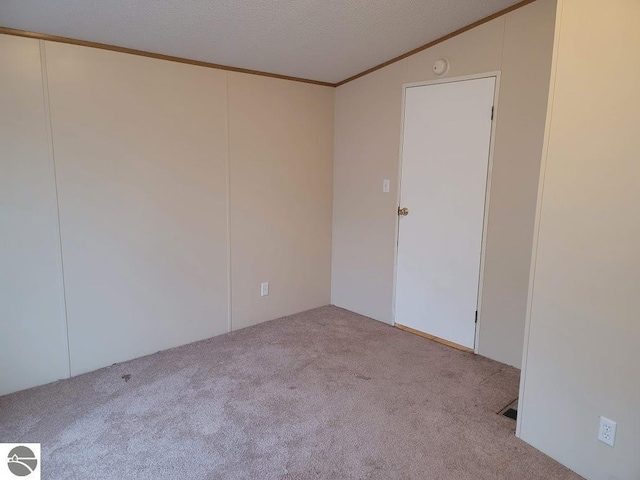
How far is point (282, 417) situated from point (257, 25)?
96.0 inches

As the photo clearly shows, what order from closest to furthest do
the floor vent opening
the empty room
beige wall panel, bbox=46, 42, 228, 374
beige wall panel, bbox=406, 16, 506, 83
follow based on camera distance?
the empty room, the floor vent opening, beige wall panel, bbox=46, 42, 228, 374, beige wall panel, bbox=406, 16, 506, 83

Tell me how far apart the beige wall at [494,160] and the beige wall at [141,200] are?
45 centimetres

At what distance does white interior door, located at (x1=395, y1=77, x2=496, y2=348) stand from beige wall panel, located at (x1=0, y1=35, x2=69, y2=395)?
2673 millimetres

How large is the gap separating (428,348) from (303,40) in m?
2.56

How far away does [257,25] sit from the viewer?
8.73ft

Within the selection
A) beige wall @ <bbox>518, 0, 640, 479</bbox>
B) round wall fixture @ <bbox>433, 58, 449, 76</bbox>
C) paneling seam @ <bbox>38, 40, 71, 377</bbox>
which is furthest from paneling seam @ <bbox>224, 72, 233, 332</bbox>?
beige wall @ <bbox>518, 0, 640, 479</bbox>

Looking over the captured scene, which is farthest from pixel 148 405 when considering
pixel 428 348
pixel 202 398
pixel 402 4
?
pixel 402 4

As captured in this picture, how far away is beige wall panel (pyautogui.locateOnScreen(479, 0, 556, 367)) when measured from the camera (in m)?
2.71

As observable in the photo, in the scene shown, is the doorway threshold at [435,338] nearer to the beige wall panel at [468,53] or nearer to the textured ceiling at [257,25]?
the beige wall panel at [468,53]

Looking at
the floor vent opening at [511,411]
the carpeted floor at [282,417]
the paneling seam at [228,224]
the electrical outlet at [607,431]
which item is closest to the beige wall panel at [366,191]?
the carpeted floor at [282,417]

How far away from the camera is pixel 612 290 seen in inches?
69.5

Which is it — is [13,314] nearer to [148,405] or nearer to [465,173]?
[148,405]

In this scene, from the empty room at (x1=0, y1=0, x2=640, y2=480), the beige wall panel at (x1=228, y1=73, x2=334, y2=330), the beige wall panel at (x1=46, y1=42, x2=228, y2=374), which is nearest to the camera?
the empty room at (x1=0, y1=0, x2=640, y2=480)

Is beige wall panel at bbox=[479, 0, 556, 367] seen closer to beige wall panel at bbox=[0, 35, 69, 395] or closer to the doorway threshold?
the doorway threshold
